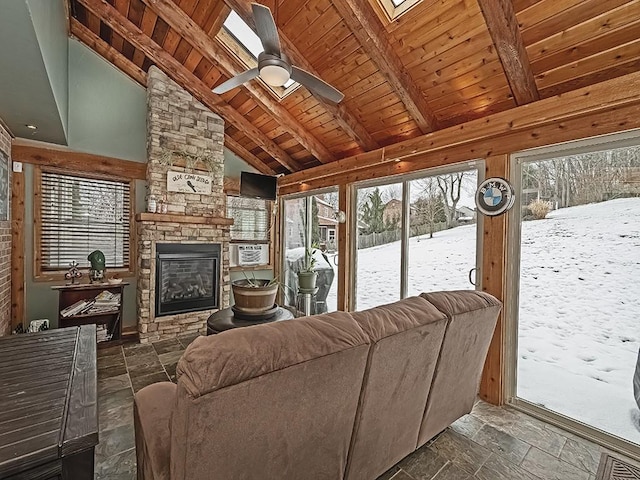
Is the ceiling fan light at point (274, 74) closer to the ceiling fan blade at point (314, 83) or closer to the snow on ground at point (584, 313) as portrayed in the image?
the ceiling fan blade at point (314, 83)

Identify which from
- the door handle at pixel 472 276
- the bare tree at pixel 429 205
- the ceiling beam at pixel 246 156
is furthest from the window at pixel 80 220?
the door handle at pixel 472 276

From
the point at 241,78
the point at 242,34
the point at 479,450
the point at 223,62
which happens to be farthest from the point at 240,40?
the point at 479,450

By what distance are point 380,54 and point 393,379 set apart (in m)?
2.73

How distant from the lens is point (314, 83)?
2.57 meters

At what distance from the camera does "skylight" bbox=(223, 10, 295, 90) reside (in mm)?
3291

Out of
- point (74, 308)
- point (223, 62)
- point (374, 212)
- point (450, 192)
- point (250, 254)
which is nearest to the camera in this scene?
point (450, 192)

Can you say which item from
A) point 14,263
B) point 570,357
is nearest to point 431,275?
point 570,357

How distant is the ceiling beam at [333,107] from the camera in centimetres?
266

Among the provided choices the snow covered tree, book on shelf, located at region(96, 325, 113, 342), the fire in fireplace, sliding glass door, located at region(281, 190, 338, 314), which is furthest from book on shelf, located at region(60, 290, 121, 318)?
the snow covered tree

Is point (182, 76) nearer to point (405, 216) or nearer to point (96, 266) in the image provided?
point (96, 266)

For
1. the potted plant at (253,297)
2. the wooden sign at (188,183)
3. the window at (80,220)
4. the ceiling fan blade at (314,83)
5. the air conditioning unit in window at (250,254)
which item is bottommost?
the potted plant at (253,297)

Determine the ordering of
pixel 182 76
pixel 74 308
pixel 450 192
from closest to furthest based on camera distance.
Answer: pixel 450 192 → pixel 74 308 → pixel 182 76

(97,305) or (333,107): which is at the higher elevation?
(333,107)

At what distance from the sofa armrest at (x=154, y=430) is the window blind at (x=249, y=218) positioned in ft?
13.6
